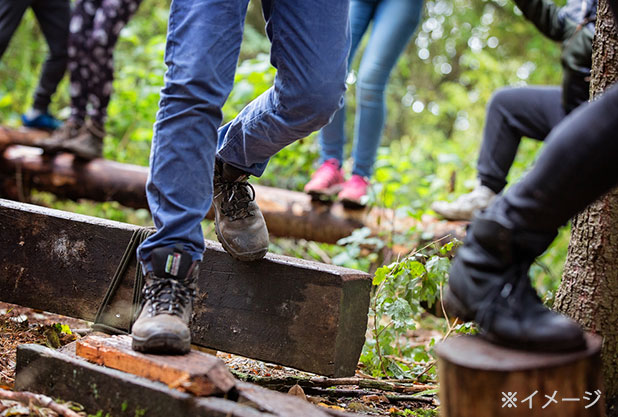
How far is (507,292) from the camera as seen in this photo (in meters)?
1.53

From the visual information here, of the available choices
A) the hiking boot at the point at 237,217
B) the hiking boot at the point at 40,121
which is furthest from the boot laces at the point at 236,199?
the hiking boot at the point at 40,121

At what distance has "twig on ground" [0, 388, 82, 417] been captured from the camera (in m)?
1.72

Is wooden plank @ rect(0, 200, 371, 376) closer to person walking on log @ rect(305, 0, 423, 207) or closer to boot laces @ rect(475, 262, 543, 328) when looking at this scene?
boot laces @ rect(475, 262, 543, 328)

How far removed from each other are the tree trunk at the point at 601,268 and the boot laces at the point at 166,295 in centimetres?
140

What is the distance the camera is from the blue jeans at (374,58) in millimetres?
4105

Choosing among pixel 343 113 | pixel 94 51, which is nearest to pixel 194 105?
pixel 343 113

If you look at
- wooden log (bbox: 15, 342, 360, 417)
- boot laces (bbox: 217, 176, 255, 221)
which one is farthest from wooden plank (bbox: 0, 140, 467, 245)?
wooden log (bbox: 15, 342, 360, 417)

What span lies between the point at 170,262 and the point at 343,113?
2.76 m

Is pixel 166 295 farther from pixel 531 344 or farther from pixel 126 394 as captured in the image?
pixel 531 344

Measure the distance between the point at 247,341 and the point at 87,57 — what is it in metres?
3.14

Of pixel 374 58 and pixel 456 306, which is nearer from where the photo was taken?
pixel 456 306

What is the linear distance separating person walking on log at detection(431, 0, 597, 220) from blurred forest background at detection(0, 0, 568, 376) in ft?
1.35

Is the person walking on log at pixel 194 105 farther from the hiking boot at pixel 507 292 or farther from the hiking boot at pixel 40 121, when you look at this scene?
the hiking boot at pixel 40 121

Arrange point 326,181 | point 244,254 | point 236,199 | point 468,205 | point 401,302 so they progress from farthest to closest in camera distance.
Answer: point 326,181
point 468,205
point 401,302
point 236,199
point 244,254
